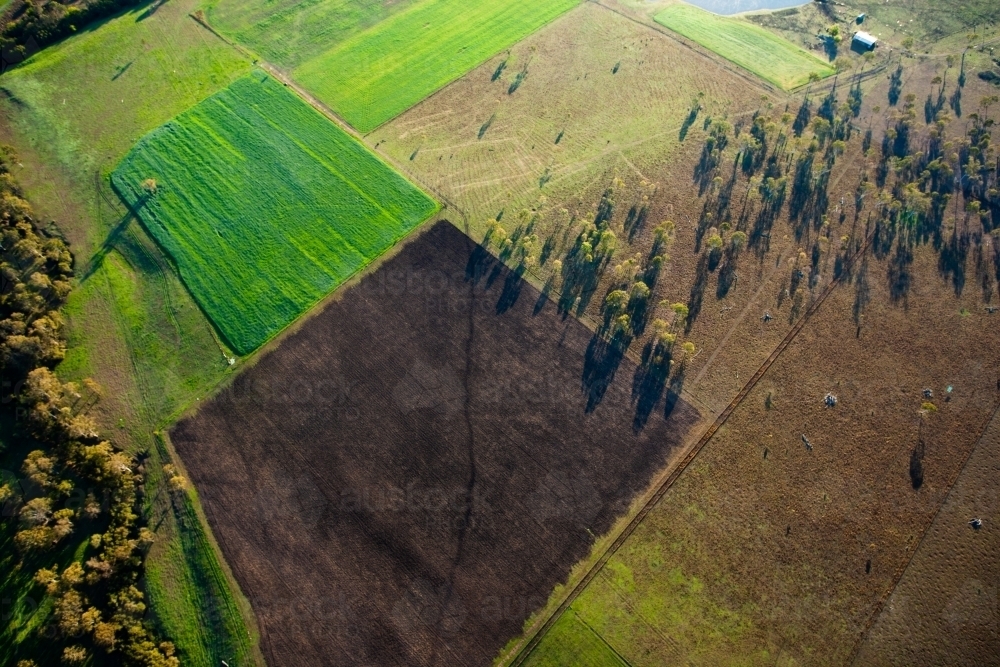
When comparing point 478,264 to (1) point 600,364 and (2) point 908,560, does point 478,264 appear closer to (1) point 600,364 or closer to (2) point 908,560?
(1) point 600,364

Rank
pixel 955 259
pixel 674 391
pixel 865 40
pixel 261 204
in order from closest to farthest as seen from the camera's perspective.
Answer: pixel 674 391, pixel 955 259, pixel 261 204, pixel 865 40

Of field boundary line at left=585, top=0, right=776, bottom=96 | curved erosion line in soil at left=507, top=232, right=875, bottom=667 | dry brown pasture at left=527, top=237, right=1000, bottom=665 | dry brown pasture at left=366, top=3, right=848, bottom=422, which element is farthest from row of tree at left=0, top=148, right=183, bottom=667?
field boundary line at left=585, top=0, right=776, bottom=96

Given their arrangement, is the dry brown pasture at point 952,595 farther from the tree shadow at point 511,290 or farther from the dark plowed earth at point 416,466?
the tree shadow at point 511,290

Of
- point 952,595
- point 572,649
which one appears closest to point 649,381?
point 572,649

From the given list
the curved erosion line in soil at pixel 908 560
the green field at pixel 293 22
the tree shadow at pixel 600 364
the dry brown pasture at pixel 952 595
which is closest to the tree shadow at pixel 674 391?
the tree shadow at pixel 600 364

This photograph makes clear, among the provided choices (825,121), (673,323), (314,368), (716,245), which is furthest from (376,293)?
(825,121)

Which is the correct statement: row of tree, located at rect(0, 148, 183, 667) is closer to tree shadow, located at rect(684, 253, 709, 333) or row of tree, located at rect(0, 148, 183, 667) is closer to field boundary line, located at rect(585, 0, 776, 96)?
tree shadow, located at rect(684, 253, 709, 333)
